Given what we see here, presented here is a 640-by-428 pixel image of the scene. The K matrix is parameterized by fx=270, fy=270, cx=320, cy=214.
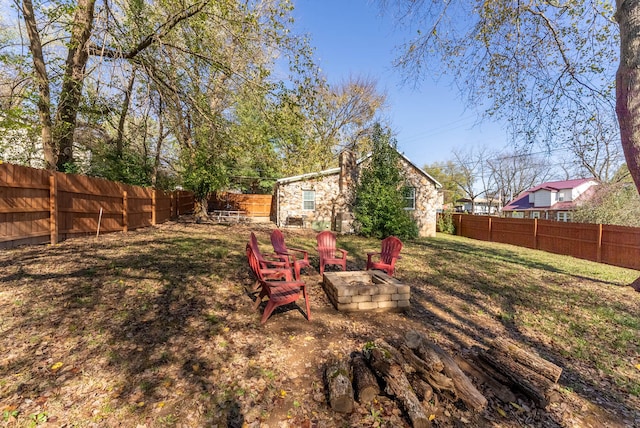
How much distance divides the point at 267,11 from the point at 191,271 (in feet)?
21.9

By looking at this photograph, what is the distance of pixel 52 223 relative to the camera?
6418 millimetres

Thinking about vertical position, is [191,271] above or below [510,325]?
above

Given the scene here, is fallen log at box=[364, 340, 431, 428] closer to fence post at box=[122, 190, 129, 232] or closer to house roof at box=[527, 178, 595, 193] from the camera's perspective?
fence post at box=[122, 190, 129, 232]

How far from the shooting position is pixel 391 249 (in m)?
5.64

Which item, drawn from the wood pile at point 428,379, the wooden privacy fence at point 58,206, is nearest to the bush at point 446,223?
the wood pile at point 428,379

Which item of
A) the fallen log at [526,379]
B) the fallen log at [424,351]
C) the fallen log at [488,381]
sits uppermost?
the fallen log at [424,351]

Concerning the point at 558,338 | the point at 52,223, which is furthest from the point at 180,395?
the point at 52,223

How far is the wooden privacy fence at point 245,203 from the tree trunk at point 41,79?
602 inches

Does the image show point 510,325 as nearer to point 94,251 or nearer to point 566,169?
point 94,251

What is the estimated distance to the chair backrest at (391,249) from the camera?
18.0ft

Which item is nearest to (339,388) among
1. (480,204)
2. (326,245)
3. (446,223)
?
(326,245)

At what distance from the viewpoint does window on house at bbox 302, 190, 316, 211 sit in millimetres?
15125

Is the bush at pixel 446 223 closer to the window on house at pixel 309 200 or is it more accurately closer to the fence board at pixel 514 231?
the fence board at pixel 514 231

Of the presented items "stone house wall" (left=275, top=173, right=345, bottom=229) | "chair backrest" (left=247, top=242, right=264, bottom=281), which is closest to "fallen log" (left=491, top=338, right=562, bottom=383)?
"chair backrest" (left=247, top=242, right=264, bottom=281)
